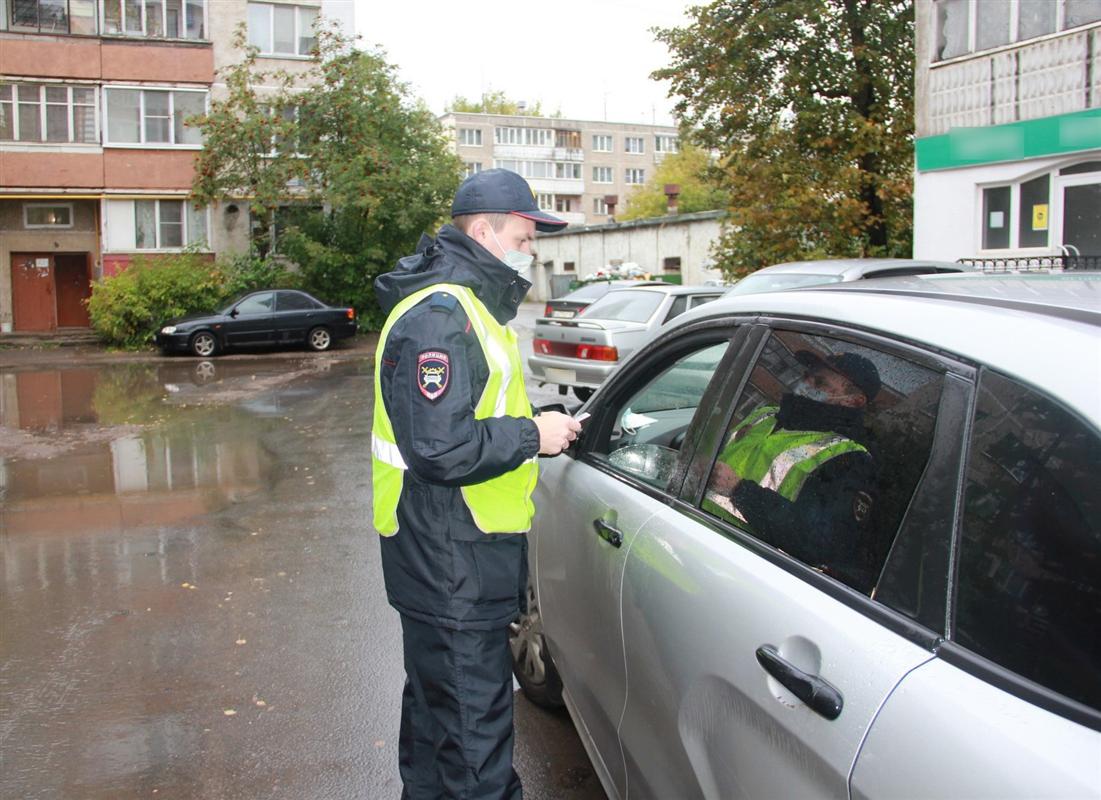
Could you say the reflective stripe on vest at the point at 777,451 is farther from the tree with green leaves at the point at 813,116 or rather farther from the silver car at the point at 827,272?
the tree with green leaves at the point at 813,116

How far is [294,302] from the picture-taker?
2441 cm

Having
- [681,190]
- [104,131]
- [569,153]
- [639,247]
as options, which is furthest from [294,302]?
[569,153]

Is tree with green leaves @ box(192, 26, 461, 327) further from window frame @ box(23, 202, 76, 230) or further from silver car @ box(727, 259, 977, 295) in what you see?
silver car @ box(727, 259, 977, 295)

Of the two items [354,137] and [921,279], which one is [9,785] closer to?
[921,279]

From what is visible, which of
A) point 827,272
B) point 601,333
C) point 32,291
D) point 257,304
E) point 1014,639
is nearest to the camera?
point 1014,639

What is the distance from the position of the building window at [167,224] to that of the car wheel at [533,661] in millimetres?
27816

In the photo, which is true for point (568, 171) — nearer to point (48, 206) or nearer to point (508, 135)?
point (508, 135)

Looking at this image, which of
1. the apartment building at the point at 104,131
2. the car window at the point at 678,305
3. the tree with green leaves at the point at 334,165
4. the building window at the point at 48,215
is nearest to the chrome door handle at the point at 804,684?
the car window at the point at 678,305

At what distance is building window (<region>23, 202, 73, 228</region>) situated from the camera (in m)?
29.5

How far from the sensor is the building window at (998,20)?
14094mm


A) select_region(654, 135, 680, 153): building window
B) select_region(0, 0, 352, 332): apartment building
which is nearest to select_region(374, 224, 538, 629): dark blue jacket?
select_region(0, 0, 352, 332): apartment building

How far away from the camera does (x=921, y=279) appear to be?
245cm

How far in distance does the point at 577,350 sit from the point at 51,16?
2414 centimetres

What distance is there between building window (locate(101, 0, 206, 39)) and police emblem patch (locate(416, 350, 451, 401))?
3073cm
